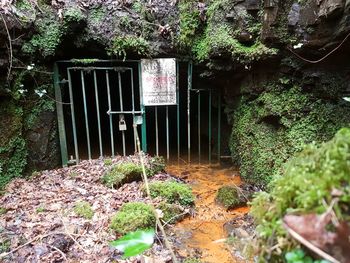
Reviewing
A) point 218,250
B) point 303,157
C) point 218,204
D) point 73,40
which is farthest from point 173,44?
point 303,157

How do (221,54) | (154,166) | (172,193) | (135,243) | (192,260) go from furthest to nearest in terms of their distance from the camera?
(154,166)
(221,54)
(172,193)
(192,260)
(135,243)

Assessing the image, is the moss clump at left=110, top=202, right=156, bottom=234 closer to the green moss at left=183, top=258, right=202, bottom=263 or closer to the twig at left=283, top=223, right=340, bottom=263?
the green moss at left=183, top=258, right=202, bottom=263

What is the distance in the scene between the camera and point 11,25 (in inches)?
174

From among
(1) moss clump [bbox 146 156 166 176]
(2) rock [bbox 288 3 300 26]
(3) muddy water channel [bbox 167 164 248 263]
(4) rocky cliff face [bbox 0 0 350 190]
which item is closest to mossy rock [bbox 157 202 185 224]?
(3) muddy water channel [bbox 167 164 248 263]

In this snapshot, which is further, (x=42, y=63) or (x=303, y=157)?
(x=42, y=63)

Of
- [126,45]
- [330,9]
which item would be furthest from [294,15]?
[126,45]

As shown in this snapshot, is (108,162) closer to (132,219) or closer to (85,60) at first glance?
(85,60)

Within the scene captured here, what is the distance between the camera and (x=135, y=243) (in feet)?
4.14

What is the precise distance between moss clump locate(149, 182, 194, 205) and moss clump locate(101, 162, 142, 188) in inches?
14.9

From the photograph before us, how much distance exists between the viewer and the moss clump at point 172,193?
13.5 feet

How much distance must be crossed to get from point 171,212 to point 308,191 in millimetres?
3079

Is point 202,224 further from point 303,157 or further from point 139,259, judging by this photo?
point 303,157

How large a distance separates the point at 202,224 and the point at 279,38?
261 centimetres

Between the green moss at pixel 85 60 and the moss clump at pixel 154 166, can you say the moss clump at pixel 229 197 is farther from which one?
the green moss at pixel 85 60
